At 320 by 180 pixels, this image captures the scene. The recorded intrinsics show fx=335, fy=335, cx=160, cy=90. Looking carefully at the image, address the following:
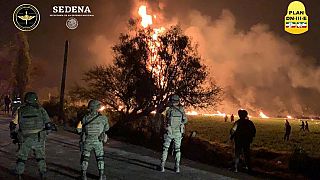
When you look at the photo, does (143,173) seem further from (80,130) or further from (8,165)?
(8,165)

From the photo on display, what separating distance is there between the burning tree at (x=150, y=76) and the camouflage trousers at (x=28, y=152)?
50.1 ft

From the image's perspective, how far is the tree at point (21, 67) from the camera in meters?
46.3

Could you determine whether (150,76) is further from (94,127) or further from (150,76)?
(94,127)

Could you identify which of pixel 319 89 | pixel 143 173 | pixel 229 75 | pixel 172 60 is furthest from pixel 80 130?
pixel 319 89

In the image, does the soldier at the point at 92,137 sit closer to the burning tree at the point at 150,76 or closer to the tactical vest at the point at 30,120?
the tactical vest at the point at 30,120

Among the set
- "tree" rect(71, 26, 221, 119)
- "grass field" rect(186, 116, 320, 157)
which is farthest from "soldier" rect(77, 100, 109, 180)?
"grass field" rect(186, 116, 320, 157)

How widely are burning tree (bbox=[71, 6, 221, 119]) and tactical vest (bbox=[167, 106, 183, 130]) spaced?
43.8 feet

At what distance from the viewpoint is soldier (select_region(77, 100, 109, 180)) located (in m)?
7.60

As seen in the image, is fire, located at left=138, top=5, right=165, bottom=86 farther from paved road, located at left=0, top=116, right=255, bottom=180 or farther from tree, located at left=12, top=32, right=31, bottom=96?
tree, located at left=12, top=32, right=31, bottom=96

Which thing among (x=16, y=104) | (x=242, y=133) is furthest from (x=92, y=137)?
(x=16, y=104)

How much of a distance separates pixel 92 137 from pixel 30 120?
4.80ft

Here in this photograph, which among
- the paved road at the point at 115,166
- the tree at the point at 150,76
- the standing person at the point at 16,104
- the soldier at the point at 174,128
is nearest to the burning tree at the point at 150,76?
the tree at the point at 150,76

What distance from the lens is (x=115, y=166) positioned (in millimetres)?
9805

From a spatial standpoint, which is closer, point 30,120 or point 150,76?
point 30,120
